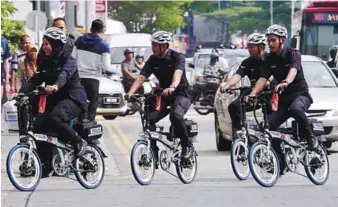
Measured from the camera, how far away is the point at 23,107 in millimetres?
12547

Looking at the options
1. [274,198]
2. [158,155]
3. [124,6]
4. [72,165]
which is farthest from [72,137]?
[124,6]

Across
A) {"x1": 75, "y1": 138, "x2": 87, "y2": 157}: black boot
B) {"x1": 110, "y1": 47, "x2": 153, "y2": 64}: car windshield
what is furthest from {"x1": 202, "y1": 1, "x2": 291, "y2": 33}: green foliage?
{"x1": 75, "y1": 138, "x2": 87, "y2": 157}: black boot

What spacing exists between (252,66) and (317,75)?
4.70m

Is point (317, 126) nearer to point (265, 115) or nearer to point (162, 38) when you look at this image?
point (265, 115)

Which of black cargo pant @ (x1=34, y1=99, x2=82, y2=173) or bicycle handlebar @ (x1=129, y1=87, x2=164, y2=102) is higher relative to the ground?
bicycle handlebar @ (x1=129, y1=87, x2=164, y2=102)

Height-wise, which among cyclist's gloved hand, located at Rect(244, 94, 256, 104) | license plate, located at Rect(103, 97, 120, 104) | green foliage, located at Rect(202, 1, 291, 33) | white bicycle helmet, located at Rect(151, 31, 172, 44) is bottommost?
green foliage, located at Rect(202, 1, 291, 33)

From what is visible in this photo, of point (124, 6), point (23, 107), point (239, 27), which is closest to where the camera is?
point (23, 107)

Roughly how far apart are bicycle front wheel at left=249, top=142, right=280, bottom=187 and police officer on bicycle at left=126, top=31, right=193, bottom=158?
0.86 metres

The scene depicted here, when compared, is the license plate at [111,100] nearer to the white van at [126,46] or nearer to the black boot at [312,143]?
the white van at [126,46]

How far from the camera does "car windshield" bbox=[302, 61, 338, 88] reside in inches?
721

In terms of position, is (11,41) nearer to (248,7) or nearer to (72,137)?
(72,137)

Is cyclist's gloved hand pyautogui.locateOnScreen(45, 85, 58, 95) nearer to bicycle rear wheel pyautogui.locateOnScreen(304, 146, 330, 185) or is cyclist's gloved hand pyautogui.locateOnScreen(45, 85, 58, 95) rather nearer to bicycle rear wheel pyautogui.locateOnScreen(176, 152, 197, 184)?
bicycle rear wheel pyautogui.locateOnScreen(176, 152, 197, 184)

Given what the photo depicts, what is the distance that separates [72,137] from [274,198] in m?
2.19

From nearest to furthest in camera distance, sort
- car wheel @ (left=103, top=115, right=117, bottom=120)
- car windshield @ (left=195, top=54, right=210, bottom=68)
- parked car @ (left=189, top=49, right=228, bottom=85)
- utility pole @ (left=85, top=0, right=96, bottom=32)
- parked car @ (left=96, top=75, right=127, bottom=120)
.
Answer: parked car @ (left=96, top=75, right=127, bottom=120)
car wheel @ (left=103, top=115, right=117, bottom=120)
parked car @ (left=189, top=49, right=228, bottom=85)
car windshield @ (left=195, top=54, right=210, bottom=68)
utility pole @ (left=85, top=0, right=96, bottom=32)
